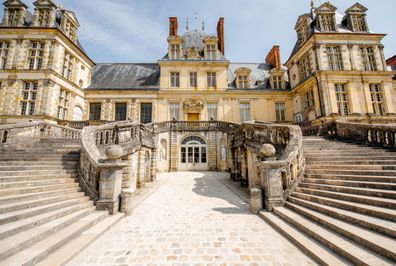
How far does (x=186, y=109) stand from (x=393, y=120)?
59.2 ft

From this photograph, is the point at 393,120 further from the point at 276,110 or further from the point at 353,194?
the point at 353,194

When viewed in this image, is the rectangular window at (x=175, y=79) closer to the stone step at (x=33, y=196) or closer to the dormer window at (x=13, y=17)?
the dormer window at (x=13, y=17)

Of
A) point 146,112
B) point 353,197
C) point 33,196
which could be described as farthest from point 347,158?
point 146,112

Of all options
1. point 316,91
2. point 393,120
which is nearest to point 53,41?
point 316,91

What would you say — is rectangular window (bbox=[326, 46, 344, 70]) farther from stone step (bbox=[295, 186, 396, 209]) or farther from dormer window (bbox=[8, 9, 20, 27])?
dormer window (bbox=[8, 9, 20, 27])

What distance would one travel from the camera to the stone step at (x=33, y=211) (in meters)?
3.22

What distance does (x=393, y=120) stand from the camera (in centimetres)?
1473

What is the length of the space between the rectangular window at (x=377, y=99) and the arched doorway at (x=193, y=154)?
1527 centimetres

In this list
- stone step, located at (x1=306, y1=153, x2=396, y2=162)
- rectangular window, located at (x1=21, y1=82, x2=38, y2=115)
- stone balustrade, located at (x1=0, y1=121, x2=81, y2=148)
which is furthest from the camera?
rectangular window, located at (x1=21, y1=82, x2=38, y2=115)

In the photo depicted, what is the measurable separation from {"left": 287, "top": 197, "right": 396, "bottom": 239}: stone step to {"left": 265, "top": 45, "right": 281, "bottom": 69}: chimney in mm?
20479

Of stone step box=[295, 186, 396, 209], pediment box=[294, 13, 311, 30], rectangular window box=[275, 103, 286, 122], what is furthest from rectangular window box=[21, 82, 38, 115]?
pediment box=[294, 13, 311, 30]

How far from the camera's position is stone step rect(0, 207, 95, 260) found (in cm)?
255

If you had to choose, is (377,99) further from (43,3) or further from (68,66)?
(43,3)

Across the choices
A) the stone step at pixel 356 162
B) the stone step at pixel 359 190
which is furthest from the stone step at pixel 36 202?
the stone step at pixel 356 162
